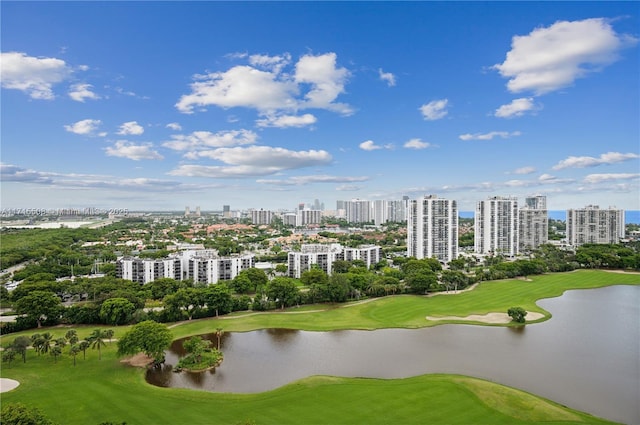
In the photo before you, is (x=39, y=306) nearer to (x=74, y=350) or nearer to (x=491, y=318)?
(x=74, y=350)

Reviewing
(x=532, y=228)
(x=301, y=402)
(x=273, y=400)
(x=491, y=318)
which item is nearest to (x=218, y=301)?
(x=273, y=400)

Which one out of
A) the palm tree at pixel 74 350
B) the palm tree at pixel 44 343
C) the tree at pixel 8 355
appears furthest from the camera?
the palm tree at pixel 44 343

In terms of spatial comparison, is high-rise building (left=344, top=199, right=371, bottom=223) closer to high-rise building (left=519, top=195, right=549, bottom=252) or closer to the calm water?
high-rise building (left=519, top=195, right=549, bottom=252)

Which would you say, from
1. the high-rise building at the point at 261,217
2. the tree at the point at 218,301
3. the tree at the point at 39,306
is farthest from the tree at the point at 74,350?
the high-rise building at the point at 261,217

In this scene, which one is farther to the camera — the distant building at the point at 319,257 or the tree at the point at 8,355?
the distant building at the point at 319,257

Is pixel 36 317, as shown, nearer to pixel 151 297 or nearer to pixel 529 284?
pixel 151 297

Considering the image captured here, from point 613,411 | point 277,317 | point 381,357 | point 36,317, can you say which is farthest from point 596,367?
point 36,317

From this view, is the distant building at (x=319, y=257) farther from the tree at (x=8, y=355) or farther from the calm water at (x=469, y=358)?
the tree at (x=8, y=355)
